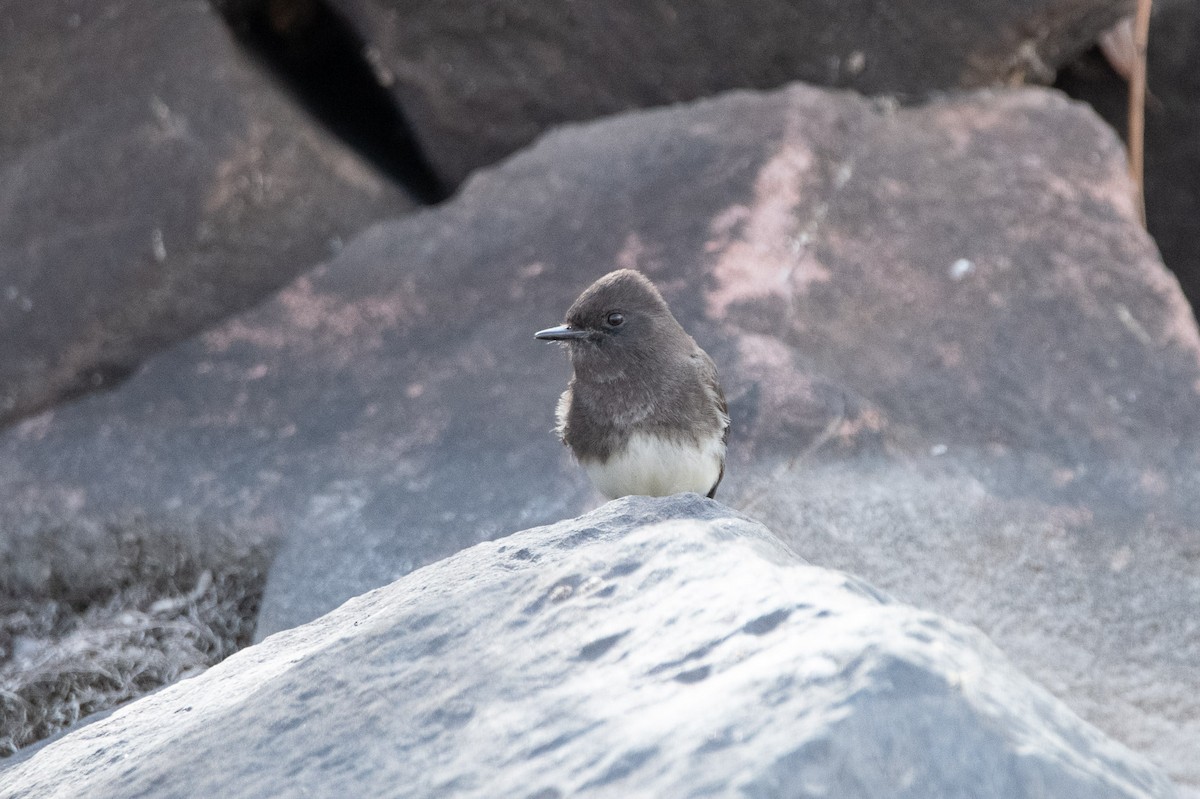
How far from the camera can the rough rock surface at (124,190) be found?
558 centimetres

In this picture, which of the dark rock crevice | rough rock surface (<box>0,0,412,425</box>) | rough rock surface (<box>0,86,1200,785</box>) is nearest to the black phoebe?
rough rock surface (<box>0,86,1200,785</box>)

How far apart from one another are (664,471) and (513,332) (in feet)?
4.91

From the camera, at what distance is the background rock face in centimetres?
167

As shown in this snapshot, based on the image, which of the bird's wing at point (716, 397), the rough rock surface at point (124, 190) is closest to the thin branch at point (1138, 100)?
the bird's wing at point (716, 397)

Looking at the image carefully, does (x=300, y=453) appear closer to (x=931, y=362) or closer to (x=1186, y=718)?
(x=931, y=362)

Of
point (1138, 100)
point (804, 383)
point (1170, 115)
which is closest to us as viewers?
point (804, 383)

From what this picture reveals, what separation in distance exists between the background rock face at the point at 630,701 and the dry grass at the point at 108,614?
1776mm

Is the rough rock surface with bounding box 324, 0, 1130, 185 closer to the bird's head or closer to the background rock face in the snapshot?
the bird's head

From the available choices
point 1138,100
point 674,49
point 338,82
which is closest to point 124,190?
point 338,82

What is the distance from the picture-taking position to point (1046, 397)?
4.79 meters

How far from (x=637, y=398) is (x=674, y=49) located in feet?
8.80

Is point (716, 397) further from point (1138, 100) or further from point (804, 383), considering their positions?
point (1138, 100)

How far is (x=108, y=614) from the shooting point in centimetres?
473

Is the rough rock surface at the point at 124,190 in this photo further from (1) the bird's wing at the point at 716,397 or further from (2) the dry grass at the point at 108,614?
(1) the bird's wing at the point at 716,397
